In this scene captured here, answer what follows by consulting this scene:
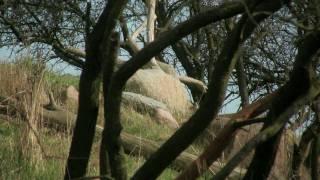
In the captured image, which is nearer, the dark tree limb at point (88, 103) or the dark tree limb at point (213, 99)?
the dark tree limb at point (213, 99)

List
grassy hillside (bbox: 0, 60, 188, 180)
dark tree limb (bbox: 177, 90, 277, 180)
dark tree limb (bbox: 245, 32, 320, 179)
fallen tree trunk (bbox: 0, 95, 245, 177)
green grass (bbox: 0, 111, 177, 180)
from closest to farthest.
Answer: dark tree limb (bbox: 245, 32, 320, 179) → dark tree limb (bbox: 177, 90, 277, 180) → green grass (bbox: 0, 111, 177, 180) → grassy hillside (bbox: 0, 60, 188, 180) → fallen tree trunk (bbox: 0, 95, 245, 177)

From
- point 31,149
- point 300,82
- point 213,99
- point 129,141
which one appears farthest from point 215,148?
point 129,141

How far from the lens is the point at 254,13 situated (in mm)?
1636

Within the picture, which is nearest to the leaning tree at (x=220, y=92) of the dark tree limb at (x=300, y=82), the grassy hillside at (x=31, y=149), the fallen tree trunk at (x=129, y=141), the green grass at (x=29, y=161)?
the dark tree limb at (x=300, y=82)

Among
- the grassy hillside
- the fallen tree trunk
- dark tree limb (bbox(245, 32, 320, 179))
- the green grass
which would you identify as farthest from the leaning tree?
the fallen tree trunk

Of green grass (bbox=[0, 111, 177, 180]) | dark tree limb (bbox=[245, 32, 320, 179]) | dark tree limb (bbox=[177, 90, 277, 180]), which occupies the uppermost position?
dark tree limb (bbox=[245, 32, 320, 179])

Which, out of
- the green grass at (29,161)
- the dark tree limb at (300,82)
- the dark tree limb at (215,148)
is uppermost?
the dark tree limb at (300,82)

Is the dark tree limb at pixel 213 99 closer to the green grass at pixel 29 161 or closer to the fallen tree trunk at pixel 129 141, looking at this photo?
the green grass at pixel 29 161

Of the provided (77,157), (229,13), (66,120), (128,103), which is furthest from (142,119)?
(229,13)

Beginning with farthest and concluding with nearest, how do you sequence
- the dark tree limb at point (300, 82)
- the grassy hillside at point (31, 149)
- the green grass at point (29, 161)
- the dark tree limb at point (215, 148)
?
the grassy hillside at point (31, 149) → the green grass at point (29, 161) → the dark tree limb at point (215, 148) → the dark tree limb at point (300, 82)

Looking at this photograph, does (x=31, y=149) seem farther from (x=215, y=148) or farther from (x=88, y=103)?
(x=215, y=148)

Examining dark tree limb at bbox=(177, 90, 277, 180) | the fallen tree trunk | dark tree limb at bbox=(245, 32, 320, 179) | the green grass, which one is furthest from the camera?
the fallen tree trunk

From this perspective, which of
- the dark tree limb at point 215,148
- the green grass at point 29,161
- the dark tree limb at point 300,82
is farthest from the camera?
the green grass at point 29,161

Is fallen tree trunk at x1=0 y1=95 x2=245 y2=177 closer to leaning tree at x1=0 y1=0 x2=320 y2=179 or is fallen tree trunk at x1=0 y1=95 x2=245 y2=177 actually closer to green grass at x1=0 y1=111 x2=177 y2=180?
green grass at x1=0 y1=111 x2=177 y2=180
